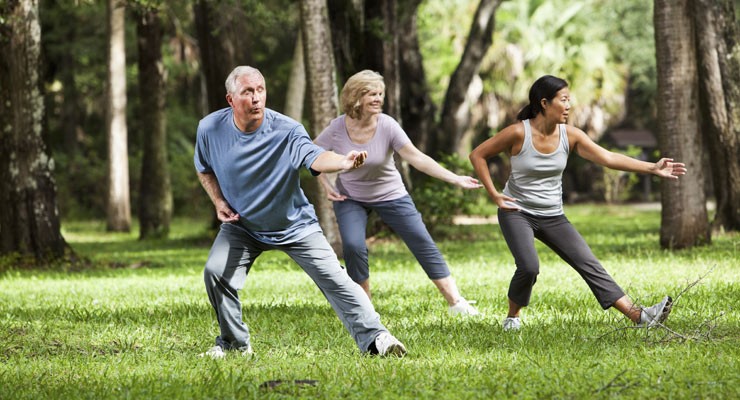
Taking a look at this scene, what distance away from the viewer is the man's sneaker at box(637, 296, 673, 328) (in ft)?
25.9

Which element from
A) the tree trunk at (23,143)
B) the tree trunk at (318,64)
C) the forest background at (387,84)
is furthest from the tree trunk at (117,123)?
the tree trunk at (318,64)

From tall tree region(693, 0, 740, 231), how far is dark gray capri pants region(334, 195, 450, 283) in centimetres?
953

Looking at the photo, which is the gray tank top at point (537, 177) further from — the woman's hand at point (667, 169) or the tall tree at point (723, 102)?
the tall tree at point (723, 102)

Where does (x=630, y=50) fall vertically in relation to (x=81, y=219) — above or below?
above

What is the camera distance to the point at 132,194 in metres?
43.2

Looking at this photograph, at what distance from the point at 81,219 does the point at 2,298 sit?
1102 inches

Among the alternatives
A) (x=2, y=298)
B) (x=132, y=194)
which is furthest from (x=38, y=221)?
(x=132, y=194)

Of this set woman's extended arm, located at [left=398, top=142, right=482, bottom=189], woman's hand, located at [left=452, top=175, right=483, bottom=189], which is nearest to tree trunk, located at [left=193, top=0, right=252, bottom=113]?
woman's extended arm, located at [left=398, top=142, right=482, bottom=189]

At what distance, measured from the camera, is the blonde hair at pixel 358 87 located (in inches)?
353

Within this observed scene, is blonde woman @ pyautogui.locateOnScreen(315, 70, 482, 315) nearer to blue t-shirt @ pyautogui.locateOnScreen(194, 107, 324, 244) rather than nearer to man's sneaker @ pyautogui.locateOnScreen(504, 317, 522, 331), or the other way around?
man's sneaker @ pyautogui.locateOnScreen(504, 317, 522, 331)

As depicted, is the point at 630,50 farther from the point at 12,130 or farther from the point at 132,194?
the point at 12,130

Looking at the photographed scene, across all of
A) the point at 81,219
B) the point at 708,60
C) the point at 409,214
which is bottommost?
the point at 81,219

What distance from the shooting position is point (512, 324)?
846 cm

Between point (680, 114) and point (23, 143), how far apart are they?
9694 mm
